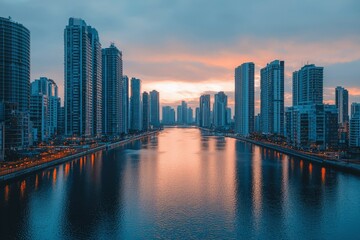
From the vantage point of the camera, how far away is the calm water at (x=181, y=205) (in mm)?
23984

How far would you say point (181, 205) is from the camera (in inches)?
1203

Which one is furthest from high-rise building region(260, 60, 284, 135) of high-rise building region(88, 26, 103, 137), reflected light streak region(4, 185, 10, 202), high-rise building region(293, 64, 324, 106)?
reflected light streak region(4, 185, 10, 202)

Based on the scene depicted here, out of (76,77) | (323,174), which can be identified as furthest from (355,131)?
(76,77)

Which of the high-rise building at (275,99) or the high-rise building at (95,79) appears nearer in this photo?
the high-rise building at (95,79)

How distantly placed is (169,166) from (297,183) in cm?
2263

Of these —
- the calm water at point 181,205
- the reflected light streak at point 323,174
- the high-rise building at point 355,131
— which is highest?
the high-rise building at point 355,131

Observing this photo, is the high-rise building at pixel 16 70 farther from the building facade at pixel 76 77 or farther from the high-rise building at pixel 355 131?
the high-rise building at pixel 355 131

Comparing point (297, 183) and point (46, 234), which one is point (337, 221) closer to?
point (297, 183)

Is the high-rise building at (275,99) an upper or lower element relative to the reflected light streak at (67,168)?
upper

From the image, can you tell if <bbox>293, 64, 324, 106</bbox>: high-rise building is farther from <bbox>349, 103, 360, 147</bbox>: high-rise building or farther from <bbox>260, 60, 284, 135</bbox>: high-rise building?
<bbox>260, 60, 284, 135</bbox>: high-rise building

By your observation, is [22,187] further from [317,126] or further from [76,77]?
[317,126]

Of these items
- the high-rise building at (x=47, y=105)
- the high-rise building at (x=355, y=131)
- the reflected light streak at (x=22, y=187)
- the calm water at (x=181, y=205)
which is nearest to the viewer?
the calm water at (x=181, y=205)

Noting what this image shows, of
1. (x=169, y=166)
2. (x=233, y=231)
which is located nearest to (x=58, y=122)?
(x=169, y=166)

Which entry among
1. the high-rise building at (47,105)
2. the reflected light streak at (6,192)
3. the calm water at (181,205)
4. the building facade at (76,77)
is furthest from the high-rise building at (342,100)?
the reflected light streak at (6,192)
